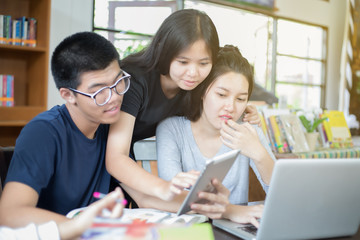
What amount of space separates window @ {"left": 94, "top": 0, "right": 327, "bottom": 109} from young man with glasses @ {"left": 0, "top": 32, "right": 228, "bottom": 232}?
3.33 metres

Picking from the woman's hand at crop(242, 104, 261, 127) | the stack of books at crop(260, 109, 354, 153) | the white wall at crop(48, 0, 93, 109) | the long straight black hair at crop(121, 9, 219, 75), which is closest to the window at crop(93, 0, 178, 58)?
the white wall at crop(48, 0, 93, 109)

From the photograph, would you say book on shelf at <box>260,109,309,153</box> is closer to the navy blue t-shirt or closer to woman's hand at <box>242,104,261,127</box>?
woman's hand at <box>242,104,261,127</box>

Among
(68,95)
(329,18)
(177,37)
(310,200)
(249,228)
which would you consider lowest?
(249,228)

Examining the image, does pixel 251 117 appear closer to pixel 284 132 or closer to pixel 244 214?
pixel 244 214

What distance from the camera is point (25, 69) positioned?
3.74 meters

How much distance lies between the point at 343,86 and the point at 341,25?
1.67m

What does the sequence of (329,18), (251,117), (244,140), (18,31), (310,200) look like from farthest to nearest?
(329,18), (18,31), (251,117), (244,140), (310,200)

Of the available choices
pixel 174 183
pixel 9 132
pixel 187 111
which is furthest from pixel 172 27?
pixel 9 132

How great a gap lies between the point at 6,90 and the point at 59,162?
2601mm

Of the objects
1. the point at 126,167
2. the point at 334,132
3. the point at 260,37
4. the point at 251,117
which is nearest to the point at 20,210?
the point at 126,167

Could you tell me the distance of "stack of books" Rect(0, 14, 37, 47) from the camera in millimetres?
3357

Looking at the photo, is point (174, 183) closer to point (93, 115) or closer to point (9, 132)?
point (93, 115)

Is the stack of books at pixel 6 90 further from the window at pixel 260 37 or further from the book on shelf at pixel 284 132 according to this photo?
the book on shelf at pixel 284 132

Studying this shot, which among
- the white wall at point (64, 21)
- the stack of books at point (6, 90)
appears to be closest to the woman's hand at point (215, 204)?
the stack of books at point (6, 90)
